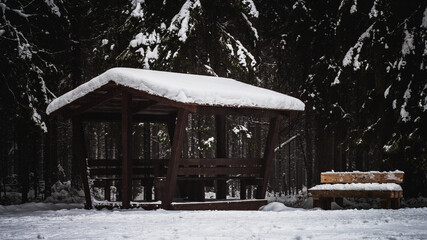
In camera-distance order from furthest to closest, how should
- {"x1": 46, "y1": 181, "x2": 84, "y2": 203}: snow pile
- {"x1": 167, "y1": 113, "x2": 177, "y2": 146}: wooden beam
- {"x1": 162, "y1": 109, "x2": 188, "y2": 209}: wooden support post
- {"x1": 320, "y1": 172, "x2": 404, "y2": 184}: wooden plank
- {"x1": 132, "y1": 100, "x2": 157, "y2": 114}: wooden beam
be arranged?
{"x1": 46, "y1": 181, "x2": 84, "y2": 203}: snow pile
{"x1": 167, "y1": 113, "x2": 177, "y2": 146}: wooden beam
{"x1": 132, "y1": 100, "x2": 157, "y2": 114}: wooden beam
{"x1": 162, "y1": 109, "x2": 188, "y2": 209}: wooden support post
{"x1": 320, "y1": 172, "x2": 404, "y2": 184}: wooden plank

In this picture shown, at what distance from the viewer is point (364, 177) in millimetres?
→ 11258

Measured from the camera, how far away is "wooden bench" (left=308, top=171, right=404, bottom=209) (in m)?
10.6

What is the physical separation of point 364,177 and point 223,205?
3.57m

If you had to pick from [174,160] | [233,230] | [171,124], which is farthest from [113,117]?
[233,230]

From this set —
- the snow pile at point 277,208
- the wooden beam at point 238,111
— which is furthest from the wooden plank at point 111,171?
the snow pile at point 277,208

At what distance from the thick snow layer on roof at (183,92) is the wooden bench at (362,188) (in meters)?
2.35

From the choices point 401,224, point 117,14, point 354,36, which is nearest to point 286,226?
point 401,224

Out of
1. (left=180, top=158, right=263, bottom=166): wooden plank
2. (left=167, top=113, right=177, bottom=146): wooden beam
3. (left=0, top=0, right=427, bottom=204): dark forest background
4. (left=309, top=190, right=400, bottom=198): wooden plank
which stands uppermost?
(left=0, top=0, right=427, bottom=204): dark forest background

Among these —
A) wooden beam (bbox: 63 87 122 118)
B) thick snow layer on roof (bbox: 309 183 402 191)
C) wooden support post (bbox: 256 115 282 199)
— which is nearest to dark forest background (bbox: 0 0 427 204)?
wooden beam (bbox: 63 87 122 118)

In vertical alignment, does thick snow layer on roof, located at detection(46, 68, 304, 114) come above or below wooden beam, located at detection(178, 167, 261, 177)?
above

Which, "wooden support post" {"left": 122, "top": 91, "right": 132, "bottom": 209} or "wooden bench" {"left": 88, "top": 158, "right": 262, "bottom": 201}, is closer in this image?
"wooden support post" {"left": 122, "top": 91, "right": 132, "bottom": 209}

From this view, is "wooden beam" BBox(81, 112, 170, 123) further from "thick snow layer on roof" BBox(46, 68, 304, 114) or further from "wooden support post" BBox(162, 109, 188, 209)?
"wooden support post" BBox(162, 109, 188, 209)

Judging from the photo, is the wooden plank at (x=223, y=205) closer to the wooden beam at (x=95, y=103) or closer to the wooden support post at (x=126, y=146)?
the wooden support post at (x=126, y=146)

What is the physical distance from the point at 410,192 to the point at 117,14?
1346 cm
